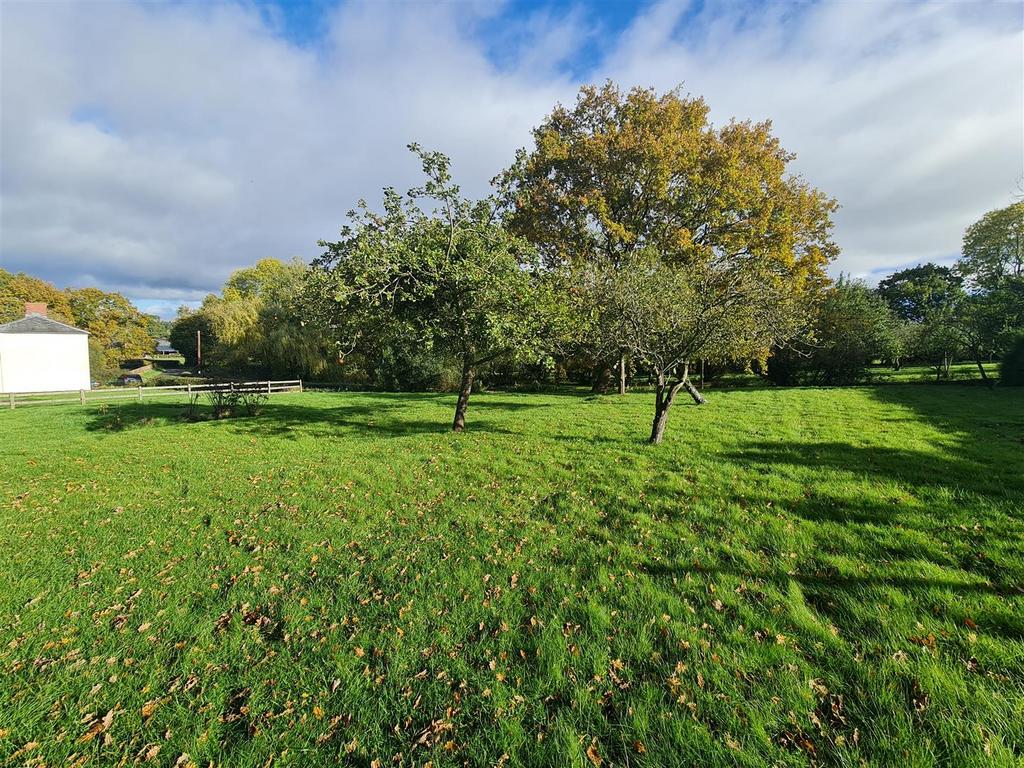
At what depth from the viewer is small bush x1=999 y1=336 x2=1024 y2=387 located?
19.9 meters

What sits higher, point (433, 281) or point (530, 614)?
point (433, 281)

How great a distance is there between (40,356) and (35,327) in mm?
2439

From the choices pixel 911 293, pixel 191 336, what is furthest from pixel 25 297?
pixel 911 293

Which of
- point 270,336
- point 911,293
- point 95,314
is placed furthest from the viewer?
point 95,314

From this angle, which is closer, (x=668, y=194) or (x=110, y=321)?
(x=668, y=194)

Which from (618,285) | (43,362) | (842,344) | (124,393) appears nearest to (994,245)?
(842,344)

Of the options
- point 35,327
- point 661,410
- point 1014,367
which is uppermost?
point 35,327

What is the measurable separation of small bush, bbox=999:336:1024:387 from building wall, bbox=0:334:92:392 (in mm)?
61429

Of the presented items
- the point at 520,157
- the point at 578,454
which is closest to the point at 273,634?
the point at 578,454

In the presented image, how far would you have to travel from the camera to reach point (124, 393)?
25.5 m

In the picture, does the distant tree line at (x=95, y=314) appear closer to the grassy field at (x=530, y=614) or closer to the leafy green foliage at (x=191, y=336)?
the leafy green foliage at (x=191, y=336)

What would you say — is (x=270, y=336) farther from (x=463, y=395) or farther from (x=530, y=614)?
(x=530, y=614)

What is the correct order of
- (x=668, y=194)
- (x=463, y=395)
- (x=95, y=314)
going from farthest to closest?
(x=95, y=314) < (x=668, y=194) < (x=463, y=395)

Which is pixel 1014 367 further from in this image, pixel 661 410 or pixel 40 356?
pixel 40 356
